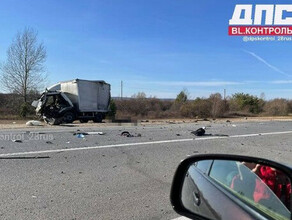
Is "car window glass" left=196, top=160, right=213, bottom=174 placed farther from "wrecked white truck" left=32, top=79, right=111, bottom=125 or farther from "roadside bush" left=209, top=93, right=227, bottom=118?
"roadside bush" left=209, top=93, right=227, bottom=118

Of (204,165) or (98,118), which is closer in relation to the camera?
(204,165)

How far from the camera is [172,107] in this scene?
48094mm

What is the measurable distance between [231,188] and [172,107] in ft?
151

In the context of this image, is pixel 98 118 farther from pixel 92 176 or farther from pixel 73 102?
pixel 92 176

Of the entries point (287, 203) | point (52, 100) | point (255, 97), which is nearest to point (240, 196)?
point (287, 203)

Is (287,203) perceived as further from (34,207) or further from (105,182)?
(105,182)

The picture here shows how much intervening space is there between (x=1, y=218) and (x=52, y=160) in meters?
3.65

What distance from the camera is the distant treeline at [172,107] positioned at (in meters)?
40.4

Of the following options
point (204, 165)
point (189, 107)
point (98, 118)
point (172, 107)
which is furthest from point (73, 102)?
point (204, 165)

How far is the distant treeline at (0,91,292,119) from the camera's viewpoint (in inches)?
1591

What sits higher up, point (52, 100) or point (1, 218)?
point (52, 100)

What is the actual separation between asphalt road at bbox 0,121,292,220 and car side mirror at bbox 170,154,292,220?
6.37ft

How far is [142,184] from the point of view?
579 centimetres

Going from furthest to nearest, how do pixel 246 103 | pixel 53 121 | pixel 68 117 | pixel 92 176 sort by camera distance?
pixel 246 103 → pixel 68 117 → pixel 53 121 → pixel 92 176
